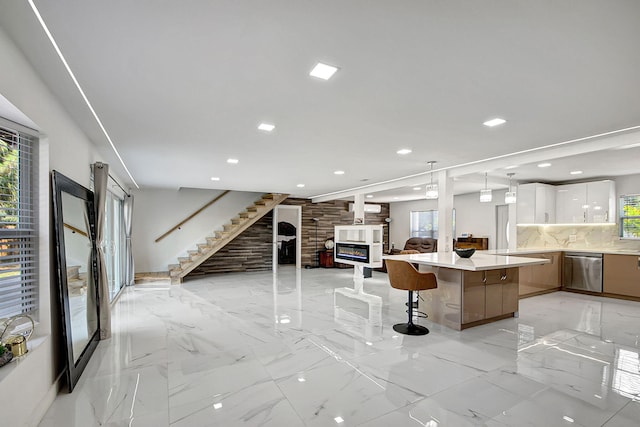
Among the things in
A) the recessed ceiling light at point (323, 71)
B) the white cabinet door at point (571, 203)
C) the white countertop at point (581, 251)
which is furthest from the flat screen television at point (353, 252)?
the recessed ceiling light at point (323, 71)

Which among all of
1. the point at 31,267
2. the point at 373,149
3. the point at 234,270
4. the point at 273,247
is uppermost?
the point at 373,149

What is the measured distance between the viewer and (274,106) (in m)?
2.88

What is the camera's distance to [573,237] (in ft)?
23.3

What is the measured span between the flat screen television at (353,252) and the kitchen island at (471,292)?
334 centimetres

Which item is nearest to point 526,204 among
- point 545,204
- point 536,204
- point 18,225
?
point 536,204

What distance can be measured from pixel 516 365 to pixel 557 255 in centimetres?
475

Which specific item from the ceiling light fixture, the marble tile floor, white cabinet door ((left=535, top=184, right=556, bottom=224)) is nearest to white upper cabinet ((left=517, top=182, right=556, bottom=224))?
white cabinet door ((left=535, top=184, right=556, bottom=224))

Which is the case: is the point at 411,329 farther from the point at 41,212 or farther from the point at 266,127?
the point at 41,212

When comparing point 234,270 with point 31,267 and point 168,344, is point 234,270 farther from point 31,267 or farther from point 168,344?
point 31,267

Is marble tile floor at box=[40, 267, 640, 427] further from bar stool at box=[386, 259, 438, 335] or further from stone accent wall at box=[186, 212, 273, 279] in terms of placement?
stone accent wall at box=[186, 212, 273, 279]

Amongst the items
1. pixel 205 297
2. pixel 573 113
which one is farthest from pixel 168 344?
pixel 573 113

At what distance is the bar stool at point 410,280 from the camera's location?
3.88 meters

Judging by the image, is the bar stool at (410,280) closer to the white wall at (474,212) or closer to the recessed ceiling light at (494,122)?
the recessed ceiling light at (494,122)

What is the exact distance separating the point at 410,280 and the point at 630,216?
5525mm
